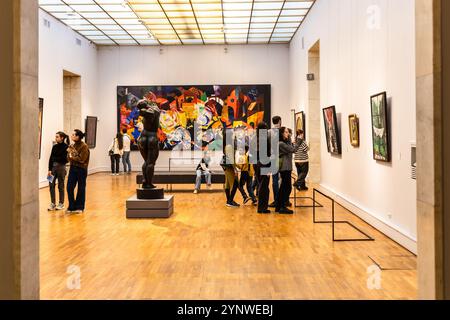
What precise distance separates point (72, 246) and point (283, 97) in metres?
20.3

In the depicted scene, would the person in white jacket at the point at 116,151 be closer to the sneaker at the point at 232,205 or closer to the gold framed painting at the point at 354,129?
the sneaker at the point at 232,205

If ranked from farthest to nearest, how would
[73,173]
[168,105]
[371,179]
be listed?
[168,105], [73,173], [371,179]

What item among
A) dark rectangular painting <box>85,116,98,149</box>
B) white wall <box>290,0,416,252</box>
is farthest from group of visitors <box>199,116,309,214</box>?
dark rectangular painting <box>85,116,98,149</box>

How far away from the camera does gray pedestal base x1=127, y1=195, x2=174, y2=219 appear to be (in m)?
12.4

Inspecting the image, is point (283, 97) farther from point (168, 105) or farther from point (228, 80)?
point (168, 105)

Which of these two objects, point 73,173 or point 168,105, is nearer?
point 73,173

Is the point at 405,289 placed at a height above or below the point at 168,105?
below

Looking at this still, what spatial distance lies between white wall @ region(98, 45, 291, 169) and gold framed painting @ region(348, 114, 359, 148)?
1482 centimetres

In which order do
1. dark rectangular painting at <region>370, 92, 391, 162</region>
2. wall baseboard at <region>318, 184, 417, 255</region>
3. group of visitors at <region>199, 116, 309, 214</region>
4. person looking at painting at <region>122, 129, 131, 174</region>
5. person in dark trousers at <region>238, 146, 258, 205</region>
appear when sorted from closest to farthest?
1. wall baseboard at <region>318, 184, 417, 255</region>
2. dark rectangular painting at <region>370, 92, 391, 162</region>
3. group of visitors at <region>199, 116, 309, 214</region>
4. person in dark trousers at <region>238, 146, 258, 205</region>
5. person looking at painting at <region>122, 129, 131, 174</region>

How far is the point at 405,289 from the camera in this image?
635cm

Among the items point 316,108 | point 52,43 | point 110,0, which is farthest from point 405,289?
point 52,43

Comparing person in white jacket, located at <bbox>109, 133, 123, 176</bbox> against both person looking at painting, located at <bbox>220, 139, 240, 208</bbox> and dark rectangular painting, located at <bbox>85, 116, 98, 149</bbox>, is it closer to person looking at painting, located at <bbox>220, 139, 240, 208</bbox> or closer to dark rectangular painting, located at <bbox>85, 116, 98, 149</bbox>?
dark rectangular painting, located at <bbox>85, 116, 98, 149</bbox>

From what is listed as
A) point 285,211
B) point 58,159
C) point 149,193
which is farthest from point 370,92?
point 58,159

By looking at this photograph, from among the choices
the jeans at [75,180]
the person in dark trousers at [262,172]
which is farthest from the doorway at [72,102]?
the person in dark trousers at [262,172]
